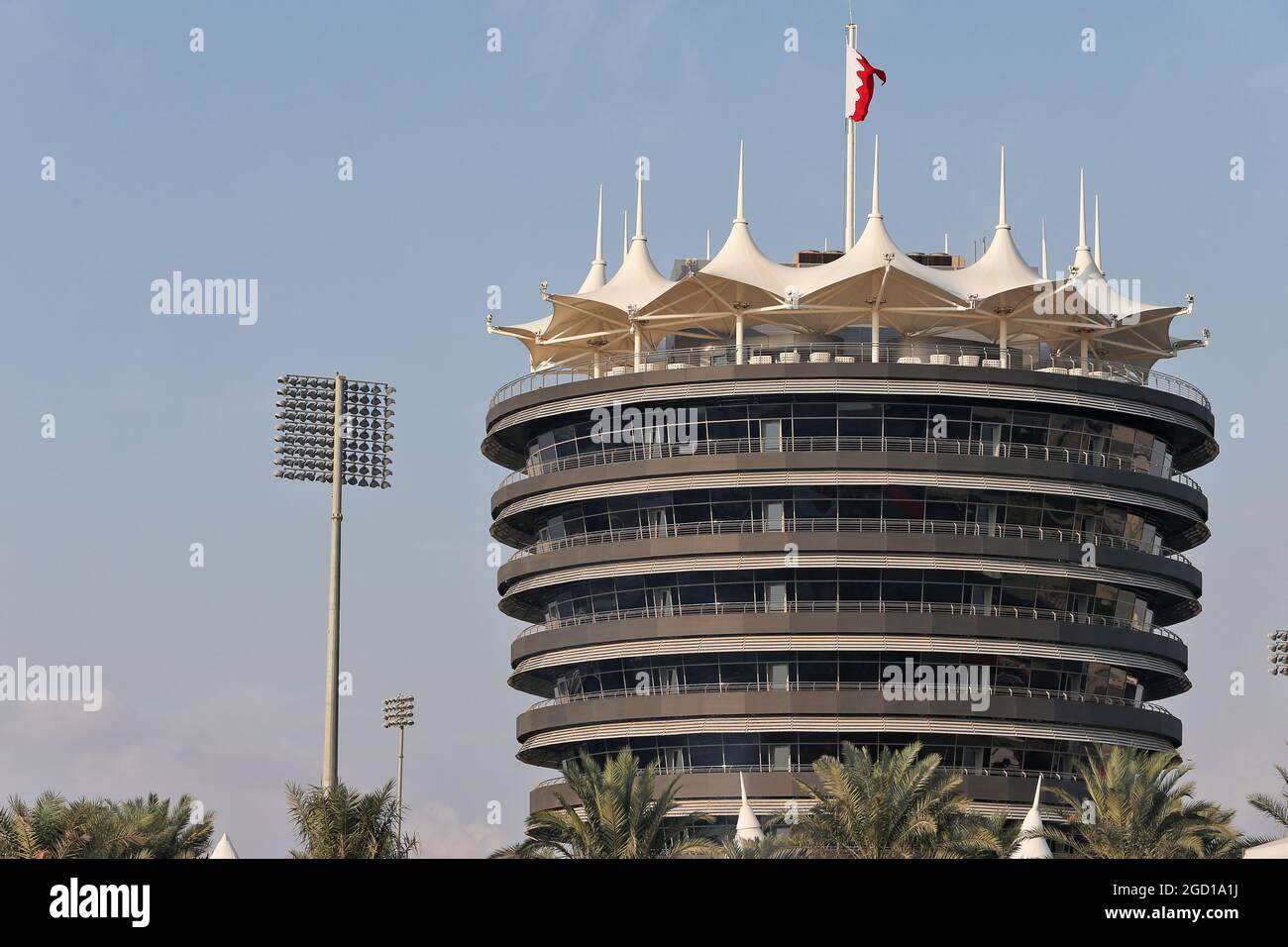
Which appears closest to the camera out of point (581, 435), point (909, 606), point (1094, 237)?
point (909, 606)

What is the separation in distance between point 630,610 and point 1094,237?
36.4m

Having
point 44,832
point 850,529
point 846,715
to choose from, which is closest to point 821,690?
point 846,715

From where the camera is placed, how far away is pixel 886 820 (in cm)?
7194

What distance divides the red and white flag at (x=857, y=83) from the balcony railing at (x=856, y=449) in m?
22.1

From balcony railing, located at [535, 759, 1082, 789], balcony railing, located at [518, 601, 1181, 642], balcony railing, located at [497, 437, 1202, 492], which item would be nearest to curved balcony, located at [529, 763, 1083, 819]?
balcony railing, located at [535, 759, 1082, 789]

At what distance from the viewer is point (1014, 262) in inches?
4412

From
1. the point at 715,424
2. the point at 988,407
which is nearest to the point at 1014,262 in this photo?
the point at 988,407

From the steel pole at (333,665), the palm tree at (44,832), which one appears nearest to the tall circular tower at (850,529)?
the steel pole at (333,665)

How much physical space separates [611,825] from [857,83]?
61.0 meters

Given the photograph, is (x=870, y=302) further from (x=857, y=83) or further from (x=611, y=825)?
(x=611, y=825)

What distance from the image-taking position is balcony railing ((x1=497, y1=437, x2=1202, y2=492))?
109312 mm

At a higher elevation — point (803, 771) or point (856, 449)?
point (856, 449)
